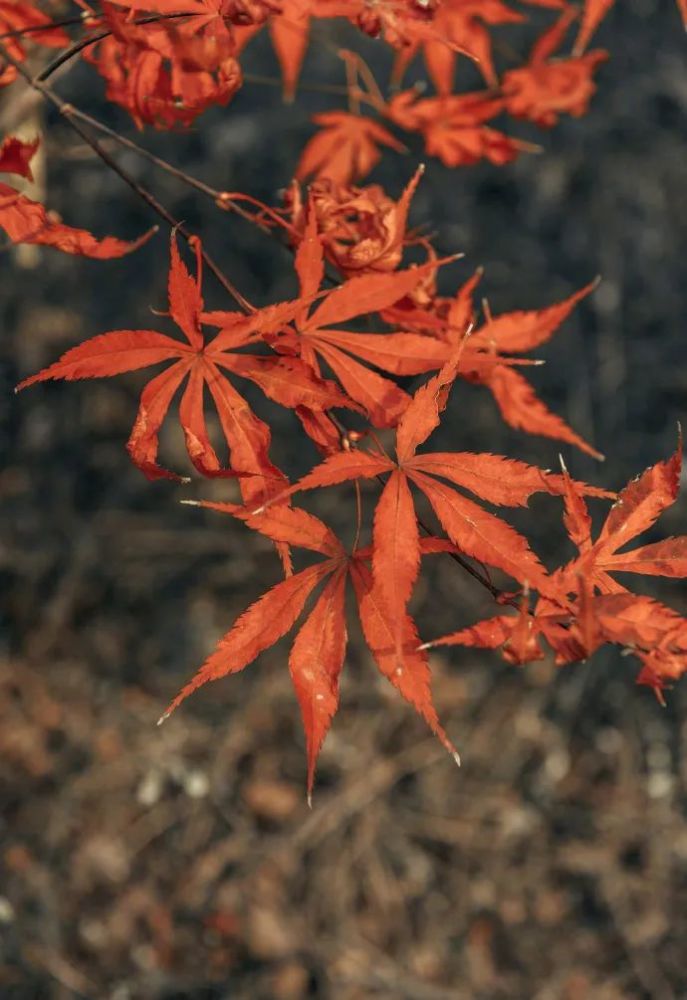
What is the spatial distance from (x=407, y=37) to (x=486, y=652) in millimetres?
1526

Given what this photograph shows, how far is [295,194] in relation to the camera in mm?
985

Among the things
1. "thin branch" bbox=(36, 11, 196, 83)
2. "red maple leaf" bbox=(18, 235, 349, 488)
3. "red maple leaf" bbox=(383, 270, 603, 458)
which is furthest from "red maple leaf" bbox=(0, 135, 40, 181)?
"red maple leaf" bbox=(383, 270, 603, 458)

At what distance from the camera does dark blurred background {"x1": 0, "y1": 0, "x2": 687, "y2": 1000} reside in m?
1.86

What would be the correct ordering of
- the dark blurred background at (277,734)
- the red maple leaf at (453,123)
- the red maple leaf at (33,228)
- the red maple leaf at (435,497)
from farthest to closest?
the dark blurred background at (277,734)
the red maple leaf at (453,123)
the red maple leaf at (33,228)
the red maple leaf at (435,497)

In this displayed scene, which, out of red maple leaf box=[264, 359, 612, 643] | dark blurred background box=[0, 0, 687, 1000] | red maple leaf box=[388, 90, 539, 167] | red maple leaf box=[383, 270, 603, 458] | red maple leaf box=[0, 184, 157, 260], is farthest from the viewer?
dark blurred background box=[0, 0, 687, 1000]

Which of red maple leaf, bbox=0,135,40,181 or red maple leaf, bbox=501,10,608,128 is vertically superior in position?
red maple leaf, bbox=0,135,40,181

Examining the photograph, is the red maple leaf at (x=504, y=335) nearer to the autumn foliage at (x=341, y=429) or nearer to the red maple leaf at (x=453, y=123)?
the autumn foliage at (x=341, y=429)

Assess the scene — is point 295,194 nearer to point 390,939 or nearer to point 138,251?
point 390,939

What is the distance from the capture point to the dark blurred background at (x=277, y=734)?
73.1 inches

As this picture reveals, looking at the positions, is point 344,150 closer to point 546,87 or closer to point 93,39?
point 546,87

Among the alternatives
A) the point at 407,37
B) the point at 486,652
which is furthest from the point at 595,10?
the point at 486,652

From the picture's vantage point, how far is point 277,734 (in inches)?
81.4

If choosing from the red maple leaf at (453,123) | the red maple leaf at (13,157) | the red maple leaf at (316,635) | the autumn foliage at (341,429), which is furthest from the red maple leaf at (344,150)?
the red maple leaf at (316,635)

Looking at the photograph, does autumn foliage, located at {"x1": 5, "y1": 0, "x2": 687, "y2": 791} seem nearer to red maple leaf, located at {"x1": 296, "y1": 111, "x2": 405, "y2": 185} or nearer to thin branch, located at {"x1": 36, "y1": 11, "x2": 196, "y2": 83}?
thin branch, located at {"x1": 36, "y1": 11, "x2": 196, "y2": 83}
